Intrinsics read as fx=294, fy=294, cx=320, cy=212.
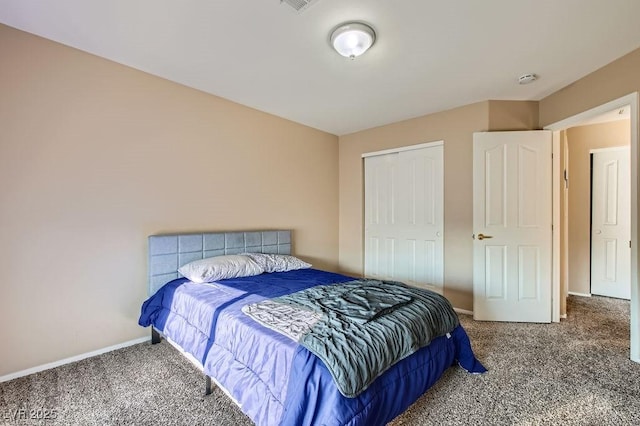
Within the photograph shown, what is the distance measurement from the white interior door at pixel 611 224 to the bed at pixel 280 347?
336cm

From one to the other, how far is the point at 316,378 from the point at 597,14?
269cm

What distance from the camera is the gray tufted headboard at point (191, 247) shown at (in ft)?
→ 8.60

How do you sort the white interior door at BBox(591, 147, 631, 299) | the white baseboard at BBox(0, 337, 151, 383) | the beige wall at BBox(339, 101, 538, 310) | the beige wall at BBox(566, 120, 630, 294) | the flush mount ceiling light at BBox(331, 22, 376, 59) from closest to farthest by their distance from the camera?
the flush mount ceiling light at BBox(331, 22, 376, 59)
the white baseboard at BBox(0, 337, 151, 383)
the beige wall at BBox(339, 101, 538, 310)
the white interior door at BBox(591, 147, 631, 299)
the beige wall at BBox(566, 120, 630, 294)

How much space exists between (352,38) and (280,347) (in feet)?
6.53

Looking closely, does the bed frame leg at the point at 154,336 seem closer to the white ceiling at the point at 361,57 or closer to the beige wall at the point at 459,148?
the white ceiling at the point at 361,57

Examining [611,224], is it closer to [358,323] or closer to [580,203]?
[580,203]

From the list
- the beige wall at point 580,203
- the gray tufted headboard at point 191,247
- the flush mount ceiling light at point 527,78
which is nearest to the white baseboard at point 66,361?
the gray tufted headboard at point 191,247

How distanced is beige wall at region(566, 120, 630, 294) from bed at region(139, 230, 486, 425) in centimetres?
329

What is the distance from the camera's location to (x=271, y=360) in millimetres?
1446

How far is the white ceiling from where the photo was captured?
5.95 ft

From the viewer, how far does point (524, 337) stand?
2.72 metres

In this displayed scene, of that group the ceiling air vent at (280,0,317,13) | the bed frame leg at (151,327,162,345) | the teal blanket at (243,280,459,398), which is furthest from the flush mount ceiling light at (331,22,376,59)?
the bed frame leg at (151,327,162,345)

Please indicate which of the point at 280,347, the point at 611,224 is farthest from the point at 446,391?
the point at 611,224

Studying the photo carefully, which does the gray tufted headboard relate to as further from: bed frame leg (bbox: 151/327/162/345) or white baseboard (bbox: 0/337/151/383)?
white baseboard (bbox: 0/337/151/383)
